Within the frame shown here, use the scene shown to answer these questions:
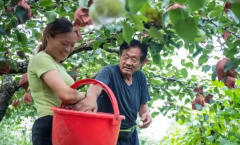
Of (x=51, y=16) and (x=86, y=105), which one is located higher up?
(x=51, y=16)

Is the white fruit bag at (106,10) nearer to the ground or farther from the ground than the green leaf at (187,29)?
farther from the ground

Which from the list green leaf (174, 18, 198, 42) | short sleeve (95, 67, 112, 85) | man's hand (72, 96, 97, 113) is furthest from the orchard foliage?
man's hand (72, 96, 97, 113)

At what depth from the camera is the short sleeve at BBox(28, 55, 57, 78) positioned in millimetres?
1067

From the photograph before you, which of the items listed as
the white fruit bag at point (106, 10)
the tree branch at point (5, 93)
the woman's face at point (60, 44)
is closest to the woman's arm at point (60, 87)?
the woman's face at point (60, 44)

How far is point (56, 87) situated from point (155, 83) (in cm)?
149

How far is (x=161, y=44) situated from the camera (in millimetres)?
1149

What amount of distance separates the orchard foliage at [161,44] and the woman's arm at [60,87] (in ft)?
0.61

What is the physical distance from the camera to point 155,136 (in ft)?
20.0

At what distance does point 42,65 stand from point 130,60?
0.53 m

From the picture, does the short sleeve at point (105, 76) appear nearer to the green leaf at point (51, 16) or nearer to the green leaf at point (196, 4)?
the green leaf at point (51, 16)

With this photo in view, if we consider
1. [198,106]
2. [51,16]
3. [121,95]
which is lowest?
[198,106]

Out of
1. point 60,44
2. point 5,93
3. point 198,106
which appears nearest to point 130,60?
point 60,44

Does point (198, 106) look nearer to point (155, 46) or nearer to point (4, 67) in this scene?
point (155, 46)

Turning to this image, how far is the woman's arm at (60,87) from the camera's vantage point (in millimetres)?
1027
